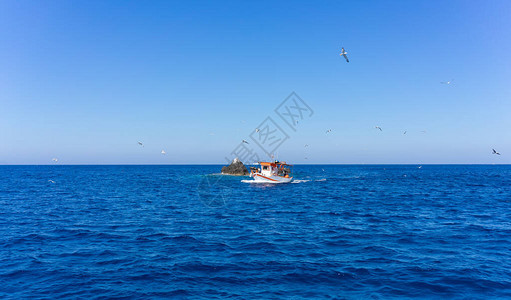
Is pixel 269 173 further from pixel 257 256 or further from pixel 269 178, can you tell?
pixel 257 256

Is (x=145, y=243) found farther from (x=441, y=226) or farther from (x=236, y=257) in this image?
(x=441, y=226)

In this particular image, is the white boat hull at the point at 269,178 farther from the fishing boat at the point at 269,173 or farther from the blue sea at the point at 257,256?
the blue sea at the point at 257,256

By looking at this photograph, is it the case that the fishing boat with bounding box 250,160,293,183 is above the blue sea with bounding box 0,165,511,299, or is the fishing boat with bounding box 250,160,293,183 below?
above

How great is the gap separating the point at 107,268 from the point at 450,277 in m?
15.7

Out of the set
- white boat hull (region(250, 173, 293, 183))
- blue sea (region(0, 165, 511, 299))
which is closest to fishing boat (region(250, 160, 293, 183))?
white boat hull (region(250, 173, 293, 183))

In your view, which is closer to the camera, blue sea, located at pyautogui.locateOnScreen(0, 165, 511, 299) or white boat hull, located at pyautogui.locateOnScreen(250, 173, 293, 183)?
blue sea, located at pyautogui.locateOnScreen(0, 165, 511, 299)

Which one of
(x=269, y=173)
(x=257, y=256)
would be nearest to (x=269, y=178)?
→ (x=269, y=173)

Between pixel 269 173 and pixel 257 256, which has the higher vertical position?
pixel 269 173

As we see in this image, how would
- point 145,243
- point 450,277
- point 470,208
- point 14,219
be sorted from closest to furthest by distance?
1. point 450,277
2. point 145,243
3. point 14,219
4. point 470,208

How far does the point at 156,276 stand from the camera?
1188 centimetres

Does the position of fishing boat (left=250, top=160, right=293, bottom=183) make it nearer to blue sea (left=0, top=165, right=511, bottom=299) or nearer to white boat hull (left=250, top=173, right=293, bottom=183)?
white boat hull (left=250, top=173, right=293, bottom=183)

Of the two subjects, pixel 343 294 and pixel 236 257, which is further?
pixel 236 257

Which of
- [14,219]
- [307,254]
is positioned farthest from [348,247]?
[14,219]

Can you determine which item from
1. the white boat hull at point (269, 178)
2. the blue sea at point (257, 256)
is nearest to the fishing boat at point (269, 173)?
the white boat hull at point (269, 178)
